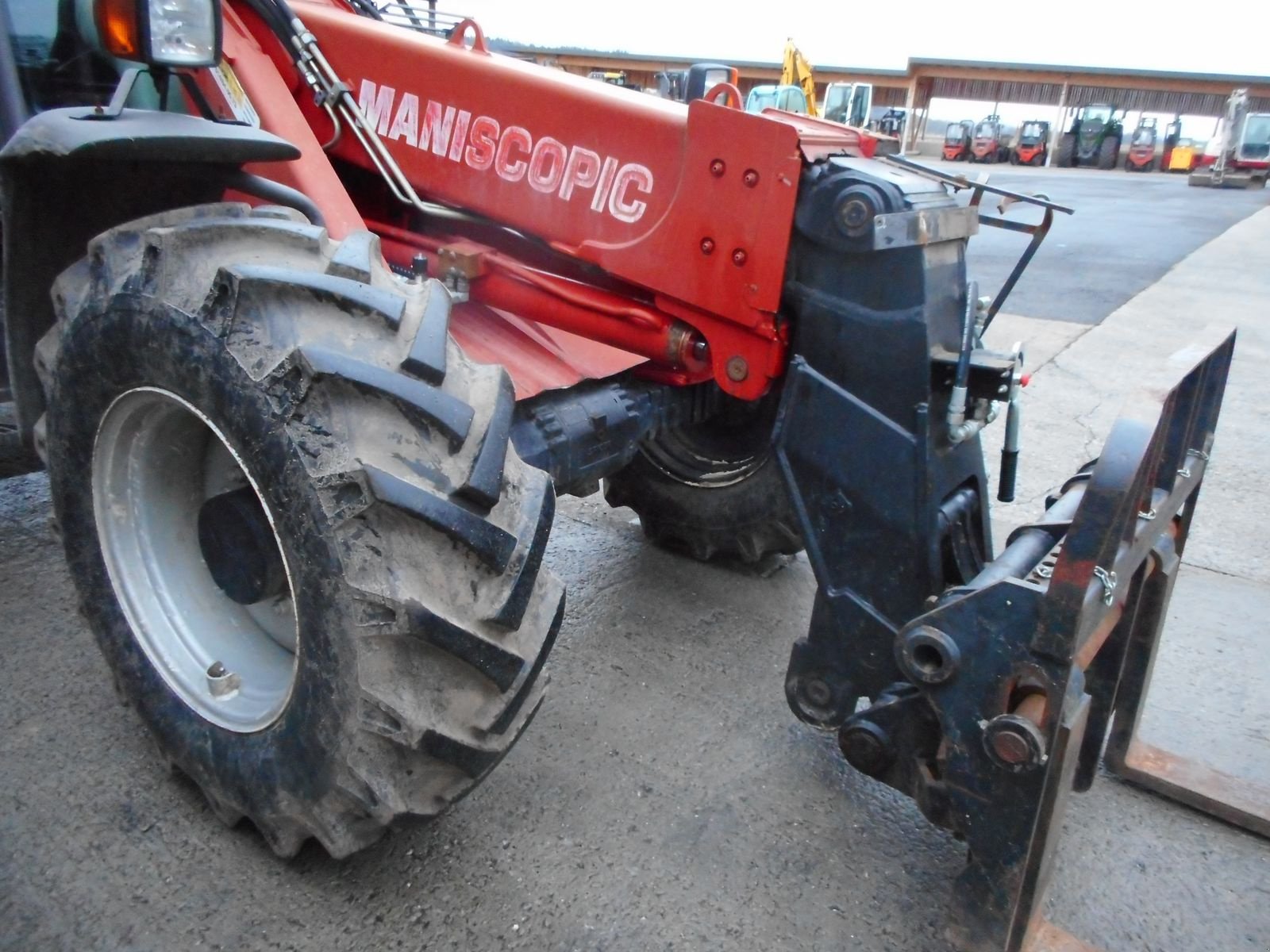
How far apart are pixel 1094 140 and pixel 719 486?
35207 millimetres

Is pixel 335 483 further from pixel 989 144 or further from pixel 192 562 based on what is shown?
pixel 989 144

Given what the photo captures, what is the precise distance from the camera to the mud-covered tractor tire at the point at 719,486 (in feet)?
9.41

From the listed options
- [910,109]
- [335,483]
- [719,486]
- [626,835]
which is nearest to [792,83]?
[910,109]

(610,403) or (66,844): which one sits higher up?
(610,403)

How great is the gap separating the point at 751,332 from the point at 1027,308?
23.5 feet

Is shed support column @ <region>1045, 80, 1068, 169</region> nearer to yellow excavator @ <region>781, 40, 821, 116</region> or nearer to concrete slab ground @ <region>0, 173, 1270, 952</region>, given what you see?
yellow excavator @ <region>781, 40, 821, 116</region>

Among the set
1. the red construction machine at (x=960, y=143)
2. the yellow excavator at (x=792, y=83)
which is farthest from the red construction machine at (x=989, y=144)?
the yellow excavator at (x=792, y=83)

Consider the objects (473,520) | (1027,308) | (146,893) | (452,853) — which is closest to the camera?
(473,520)

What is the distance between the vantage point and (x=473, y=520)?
154 cm

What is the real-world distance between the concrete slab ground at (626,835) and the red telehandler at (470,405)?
0.53 feet

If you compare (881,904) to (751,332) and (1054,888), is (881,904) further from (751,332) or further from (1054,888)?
(751,332)

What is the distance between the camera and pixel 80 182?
6.45 feet

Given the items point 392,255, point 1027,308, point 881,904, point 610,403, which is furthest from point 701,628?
→ point 1027,308

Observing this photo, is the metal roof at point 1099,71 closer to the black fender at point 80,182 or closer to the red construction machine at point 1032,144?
the red construction machine at point 1032,144
